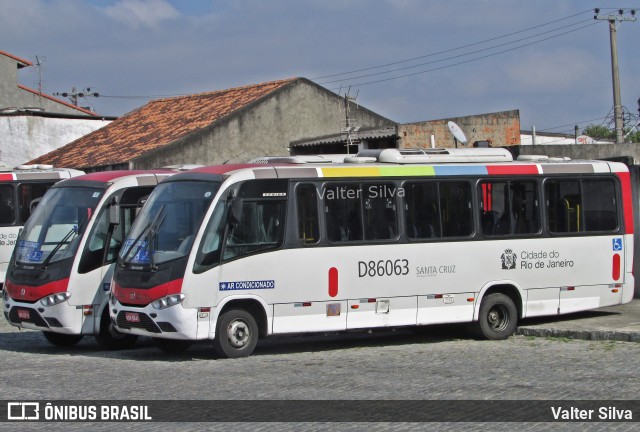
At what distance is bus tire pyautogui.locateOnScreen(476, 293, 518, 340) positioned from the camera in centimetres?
1661

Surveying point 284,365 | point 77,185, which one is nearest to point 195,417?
point 284,365

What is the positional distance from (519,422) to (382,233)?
6.55 m

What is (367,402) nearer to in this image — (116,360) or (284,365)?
(284,365)

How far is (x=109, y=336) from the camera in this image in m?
16.2

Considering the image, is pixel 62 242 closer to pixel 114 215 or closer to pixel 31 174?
pixel 114 215

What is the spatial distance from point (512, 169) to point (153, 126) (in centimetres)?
2710

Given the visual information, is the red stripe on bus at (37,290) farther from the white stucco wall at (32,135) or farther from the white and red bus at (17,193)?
the white stucco wall at (32,135)

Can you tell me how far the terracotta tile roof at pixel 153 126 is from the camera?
38.5 m

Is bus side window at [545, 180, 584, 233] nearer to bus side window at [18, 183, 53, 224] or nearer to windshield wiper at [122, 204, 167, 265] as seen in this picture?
windshield wiper at [122, 204, 167, 265]

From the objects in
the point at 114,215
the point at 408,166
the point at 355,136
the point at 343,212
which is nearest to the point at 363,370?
the point at 343,212

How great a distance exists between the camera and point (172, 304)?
1409cm

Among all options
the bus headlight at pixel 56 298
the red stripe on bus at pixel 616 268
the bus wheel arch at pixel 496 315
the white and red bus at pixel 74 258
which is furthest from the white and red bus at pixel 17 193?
the red stripe on bus at pixel 616 268

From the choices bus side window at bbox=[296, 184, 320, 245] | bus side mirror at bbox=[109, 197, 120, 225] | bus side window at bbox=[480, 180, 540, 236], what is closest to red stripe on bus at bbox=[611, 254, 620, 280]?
bus side window at bbox=[480, 180, 540, 236]

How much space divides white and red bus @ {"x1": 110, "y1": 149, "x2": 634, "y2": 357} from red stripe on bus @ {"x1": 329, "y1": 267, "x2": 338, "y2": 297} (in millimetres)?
16
